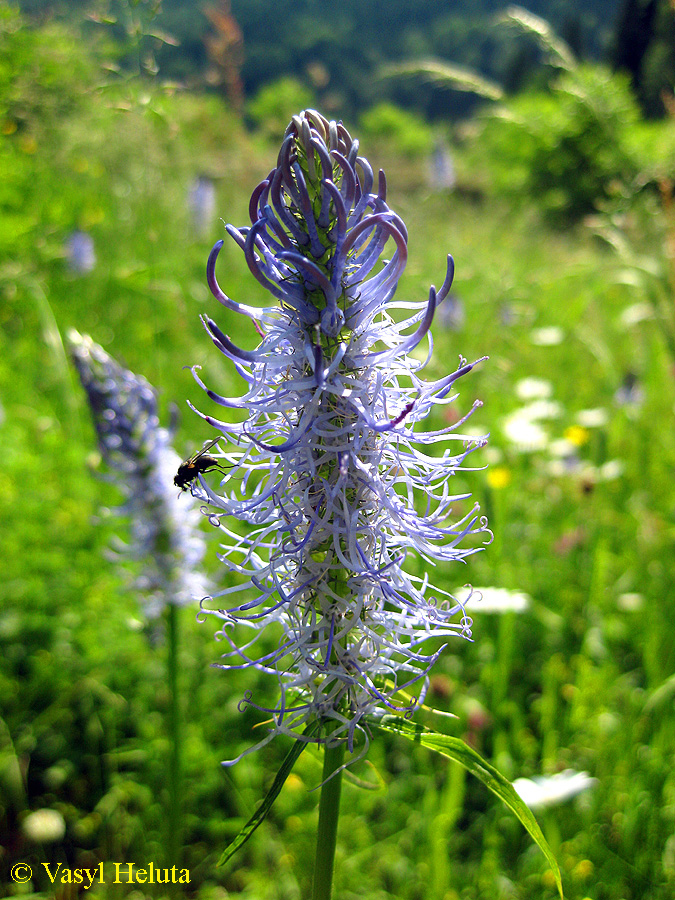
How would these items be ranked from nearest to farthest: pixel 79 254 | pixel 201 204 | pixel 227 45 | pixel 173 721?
pixel 173 721
pixel 227 45
pixel 79 254
pixel 201 204

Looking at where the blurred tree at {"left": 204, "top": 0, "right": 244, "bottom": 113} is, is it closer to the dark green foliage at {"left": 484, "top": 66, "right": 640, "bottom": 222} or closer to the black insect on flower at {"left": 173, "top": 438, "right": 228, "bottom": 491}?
the dark green foliage at {"left": 484, "top": 66, "right": 640, "bottom": 222}

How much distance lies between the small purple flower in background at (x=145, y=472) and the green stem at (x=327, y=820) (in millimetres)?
875

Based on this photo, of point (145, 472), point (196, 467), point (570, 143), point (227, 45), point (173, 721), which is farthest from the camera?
point (570, 143)

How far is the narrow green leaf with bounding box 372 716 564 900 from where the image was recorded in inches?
40.7

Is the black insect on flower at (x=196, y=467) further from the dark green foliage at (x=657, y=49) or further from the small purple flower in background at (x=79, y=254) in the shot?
the small purple flower in background at (x=79, y=254)

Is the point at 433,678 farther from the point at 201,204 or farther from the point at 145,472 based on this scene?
the point at 201,204

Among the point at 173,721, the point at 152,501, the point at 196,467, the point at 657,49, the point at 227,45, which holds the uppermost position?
the point at 657,49

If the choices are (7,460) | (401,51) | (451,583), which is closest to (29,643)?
(7,460)

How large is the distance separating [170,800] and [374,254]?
170 centimetres

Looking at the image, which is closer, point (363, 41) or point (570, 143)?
point (570, 143)

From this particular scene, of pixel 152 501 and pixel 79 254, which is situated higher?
pixel 152 501

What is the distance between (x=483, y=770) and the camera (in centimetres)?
104

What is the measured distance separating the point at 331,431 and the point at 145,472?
3.77ft

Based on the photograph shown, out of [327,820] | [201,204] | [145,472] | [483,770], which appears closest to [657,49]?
[201,204]
